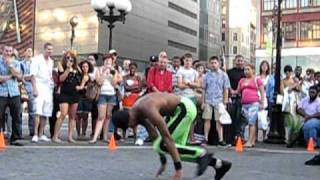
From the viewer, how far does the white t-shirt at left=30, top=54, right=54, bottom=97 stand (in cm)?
1323

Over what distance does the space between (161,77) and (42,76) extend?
260 cm

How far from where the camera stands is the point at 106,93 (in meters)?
13.8

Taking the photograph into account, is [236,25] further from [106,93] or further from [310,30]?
[106,93]

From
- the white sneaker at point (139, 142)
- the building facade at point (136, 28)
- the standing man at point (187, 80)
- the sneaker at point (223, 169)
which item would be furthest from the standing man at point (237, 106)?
the building facade at point (136, 28)

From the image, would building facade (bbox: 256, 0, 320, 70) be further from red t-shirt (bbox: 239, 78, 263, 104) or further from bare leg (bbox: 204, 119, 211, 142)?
bare leg (bbox: 204, 119, 211, 142)

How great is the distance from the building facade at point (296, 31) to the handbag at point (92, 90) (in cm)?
5175

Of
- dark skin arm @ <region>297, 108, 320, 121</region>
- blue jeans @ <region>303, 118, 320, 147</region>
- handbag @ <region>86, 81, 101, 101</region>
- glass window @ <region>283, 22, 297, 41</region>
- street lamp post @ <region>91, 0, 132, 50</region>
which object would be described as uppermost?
glass window @ <region>283, 22, 297, 41</region>

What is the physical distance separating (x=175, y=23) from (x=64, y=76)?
98421 mm

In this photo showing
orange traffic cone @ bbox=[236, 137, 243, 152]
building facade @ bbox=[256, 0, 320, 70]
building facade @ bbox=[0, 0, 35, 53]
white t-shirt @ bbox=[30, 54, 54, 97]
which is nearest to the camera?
orange traffic cone @ bbox=[236, 137, 243, 152]

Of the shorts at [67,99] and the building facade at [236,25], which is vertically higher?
the building facade at [236,25]

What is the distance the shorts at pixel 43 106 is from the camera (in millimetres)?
12977

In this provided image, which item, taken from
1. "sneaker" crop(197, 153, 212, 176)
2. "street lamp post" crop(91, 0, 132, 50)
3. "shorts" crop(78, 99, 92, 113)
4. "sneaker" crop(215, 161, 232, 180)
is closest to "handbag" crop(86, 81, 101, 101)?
"shorts" crop(78, 99, 92, 113)

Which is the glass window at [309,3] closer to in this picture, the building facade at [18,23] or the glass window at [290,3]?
the glass window at [290,3]

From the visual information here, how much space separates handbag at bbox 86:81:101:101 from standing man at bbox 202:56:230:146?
7.84 ft
